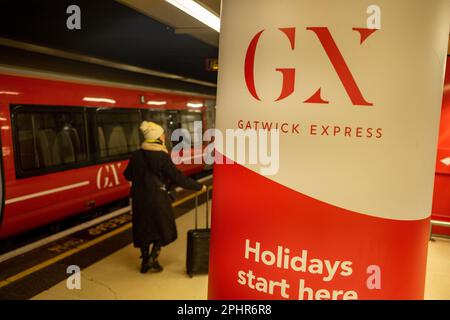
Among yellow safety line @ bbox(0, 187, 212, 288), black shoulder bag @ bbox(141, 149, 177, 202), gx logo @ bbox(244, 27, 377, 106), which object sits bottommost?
yellow safety line @ bbox(0, 187, 212, 288)

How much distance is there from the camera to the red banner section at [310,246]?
1.38 metres

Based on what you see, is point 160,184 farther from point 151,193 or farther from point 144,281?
point 144,281

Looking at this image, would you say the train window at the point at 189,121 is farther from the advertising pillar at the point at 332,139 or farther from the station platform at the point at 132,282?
the advertising pillar at the point at 332,139

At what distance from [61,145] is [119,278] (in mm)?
2362

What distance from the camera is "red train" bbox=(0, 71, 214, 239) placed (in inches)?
189

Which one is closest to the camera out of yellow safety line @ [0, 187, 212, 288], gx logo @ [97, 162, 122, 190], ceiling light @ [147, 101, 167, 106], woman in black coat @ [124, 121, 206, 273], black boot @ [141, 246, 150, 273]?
yellow safety line @ [0, 187, 212, 288]

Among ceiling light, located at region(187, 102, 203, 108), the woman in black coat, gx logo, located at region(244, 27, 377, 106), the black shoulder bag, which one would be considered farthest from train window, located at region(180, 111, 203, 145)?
gx logo, located at region(244, 27, 377, 106)

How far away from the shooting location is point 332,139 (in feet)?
4.37

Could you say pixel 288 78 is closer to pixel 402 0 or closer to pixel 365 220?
pixel 402 0

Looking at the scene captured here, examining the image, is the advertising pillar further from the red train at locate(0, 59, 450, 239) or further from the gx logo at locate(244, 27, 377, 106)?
the red train at locate(0, 59, 450, 239)

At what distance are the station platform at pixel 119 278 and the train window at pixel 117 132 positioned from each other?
1.81m

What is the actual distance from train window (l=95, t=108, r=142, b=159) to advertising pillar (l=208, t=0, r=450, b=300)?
5360 millimetres

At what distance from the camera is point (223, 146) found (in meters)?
1.54

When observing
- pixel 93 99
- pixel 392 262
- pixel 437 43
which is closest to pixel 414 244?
pixel 392 262
